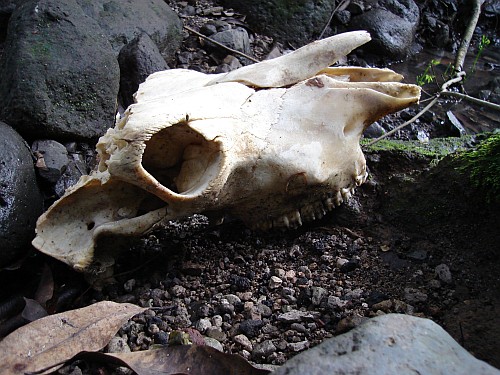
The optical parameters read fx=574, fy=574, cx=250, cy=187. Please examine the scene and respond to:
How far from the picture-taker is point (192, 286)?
5.77 ft

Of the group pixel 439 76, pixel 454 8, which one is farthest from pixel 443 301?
pixel 454 8

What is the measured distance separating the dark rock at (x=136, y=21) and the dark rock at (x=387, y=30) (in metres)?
1.64

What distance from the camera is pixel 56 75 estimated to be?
7.30 feet

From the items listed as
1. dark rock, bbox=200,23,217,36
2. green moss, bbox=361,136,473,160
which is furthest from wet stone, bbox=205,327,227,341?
dark rock, bbox=200,23,217,36

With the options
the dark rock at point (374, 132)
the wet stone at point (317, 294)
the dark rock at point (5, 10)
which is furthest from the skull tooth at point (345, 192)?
the dark rock at point (5, 10)

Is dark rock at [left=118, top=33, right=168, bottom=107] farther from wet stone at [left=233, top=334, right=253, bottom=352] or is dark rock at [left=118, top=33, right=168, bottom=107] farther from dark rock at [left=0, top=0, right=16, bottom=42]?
wet stone at [left=233, top=334, right=253, bottom=352]

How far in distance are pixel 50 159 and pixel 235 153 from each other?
856mm

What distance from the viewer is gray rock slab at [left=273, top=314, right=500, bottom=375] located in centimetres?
103

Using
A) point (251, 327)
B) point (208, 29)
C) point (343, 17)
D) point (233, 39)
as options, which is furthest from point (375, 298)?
point (343, 17)

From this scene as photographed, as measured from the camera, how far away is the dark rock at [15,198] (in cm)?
178

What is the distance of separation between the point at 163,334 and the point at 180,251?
429 mm

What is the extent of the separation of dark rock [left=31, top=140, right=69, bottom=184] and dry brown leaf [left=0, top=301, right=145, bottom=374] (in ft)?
2.26

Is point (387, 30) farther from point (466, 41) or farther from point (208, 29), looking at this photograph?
point (208, 29)

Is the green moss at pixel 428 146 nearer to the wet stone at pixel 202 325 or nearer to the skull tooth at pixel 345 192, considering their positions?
the skull tooth at pixel 345 192
